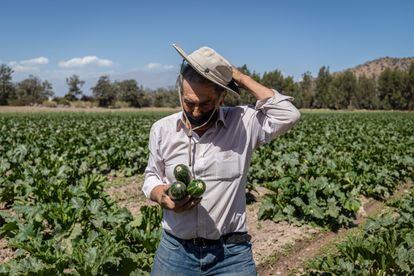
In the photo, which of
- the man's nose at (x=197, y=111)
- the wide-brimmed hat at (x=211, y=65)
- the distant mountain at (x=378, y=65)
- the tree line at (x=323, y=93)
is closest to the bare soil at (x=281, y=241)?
the man's nose at (x=197, y=111)

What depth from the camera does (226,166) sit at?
93.0 inches

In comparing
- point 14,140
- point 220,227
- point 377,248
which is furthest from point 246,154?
point 14,140

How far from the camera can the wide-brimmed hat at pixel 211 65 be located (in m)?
2.18

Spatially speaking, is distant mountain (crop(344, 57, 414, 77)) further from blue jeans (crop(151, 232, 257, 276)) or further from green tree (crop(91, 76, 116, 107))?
blue jeans (crop(151, 232, 257, 276))

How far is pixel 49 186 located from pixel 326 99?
300 ft

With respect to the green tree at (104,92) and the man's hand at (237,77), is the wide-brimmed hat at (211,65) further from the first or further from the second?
the green tree at (104,92)

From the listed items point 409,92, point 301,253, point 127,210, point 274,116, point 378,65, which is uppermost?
point 378,65

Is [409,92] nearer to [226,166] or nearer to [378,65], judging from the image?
[378,65]

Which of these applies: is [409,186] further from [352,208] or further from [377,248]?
[377,248]

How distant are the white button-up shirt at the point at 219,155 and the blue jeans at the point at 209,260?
3.2 inches

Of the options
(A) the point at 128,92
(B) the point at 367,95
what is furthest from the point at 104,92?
(B) the point at 367,95

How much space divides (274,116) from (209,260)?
2.83 feet

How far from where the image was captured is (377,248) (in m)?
4.79

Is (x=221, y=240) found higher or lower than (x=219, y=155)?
lower
